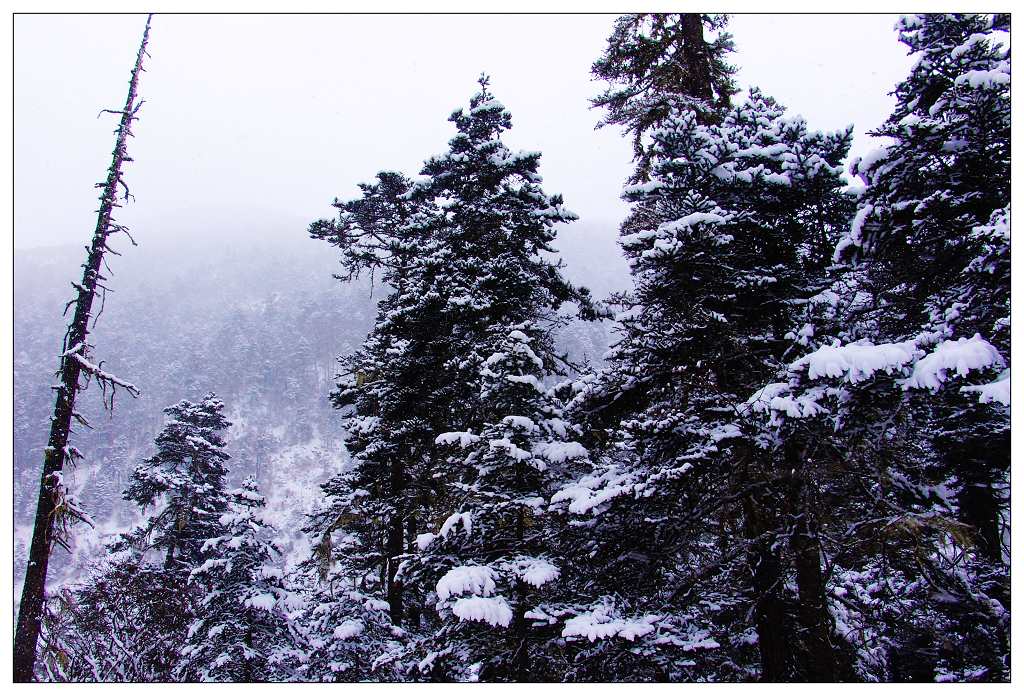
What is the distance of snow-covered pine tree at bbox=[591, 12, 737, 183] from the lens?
11.0m

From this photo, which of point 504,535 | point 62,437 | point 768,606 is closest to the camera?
point 62,437

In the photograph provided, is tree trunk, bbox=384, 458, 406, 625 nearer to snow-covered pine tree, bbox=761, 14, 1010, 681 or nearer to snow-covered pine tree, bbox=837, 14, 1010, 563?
snow-covered pine tree, bbox=761, 14, 1010, 681

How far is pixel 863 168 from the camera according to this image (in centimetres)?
681

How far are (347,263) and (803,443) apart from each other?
11370 millimetres

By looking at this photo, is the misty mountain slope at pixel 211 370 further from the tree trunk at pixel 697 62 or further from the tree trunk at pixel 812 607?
the tree trunk at pixel 812 607

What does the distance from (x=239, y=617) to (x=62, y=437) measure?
877 centimetres

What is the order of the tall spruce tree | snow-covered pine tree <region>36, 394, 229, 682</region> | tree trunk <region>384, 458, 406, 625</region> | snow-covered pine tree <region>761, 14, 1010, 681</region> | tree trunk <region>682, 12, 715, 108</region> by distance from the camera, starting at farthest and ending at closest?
1. tree trunk <region>384, 458, 406, 625</region>
2. snow-covered pine tree <region>36, 394, 229, 682</region>
3. tree trunk <region>682, 12, 715, 108</region>
4. the tall spruce tree
5. snow-covered pine tree <region>761, 14, 1010, 681</region>

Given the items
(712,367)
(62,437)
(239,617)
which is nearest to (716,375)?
(712,367)

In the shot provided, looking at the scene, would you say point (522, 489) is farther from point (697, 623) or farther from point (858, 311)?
point (858, 311)

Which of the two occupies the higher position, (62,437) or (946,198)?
(946,198)

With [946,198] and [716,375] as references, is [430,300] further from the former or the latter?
[946,198]

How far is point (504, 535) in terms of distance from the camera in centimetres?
1028

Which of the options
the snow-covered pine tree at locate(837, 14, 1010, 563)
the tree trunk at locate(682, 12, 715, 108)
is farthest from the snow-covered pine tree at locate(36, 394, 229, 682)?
the tree trunk at locate(682, 12, 715, 108)

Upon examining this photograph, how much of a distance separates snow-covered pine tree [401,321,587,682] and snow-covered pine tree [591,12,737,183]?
5.24m
